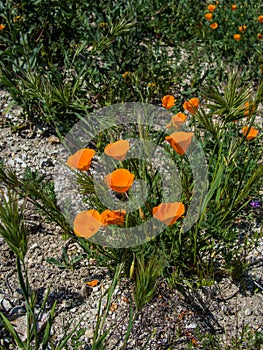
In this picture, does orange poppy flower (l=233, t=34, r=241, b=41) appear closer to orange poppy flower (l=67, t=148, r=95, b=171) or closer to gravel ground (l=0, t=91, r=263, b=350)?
gravel ground (l=0, t=91, r=263, b=350)

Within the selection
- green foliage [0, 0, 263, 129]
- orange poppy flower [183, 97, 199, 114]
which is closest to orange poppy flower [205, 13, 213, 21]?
green foliage [0, 0, 263, 129]

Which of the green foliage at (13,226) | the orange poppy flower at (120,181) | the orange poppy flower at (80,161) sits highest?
the orange poppy flower at (80,161)

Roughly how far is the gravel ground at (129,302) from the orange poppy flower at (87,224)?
1.22ft

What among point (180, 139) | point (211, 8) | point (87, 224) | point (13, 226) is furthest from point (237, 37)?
point (13, 226)

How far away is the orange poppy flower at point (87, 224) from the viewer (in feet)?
6.44

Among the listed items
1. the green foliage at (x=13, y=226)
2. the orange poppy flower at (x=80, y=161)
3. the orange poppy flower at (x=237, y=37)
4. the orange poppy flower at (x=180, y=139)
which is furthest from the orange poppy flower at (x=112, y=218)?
the orange poppy flower at (x=237, y=37)

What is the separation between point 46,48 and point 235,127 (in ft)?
4.65

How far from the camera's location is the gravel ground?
2.11 metres

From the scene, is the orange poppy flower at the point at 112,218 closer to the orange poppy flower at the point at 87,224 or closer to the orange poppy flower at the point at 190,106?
the orange poppy flower at the point at 87,224

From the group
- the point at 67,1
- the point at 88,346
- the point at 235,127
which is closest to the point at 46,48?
the point at 67,1

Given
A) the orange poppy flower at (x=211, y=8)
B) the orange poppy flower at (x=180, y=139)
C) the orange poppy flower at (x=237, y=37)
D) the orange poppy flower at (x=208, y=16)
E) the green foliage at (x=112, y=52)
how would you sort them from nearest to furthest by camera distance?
the orange poppy flower at (x=180, y=139) → the green foliage at (x=112, y=52) → the orange poppy flower at (x=237, y=37) → the orange poppy flower at (x=208, y=16) → the orange poppy flower at (x=211, y=8)

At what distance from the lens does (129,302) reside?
221cm

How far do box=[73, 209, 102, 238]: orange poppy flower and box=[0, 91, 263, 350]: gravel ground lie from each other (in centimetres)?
37

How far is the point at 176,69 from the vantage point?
339cm
